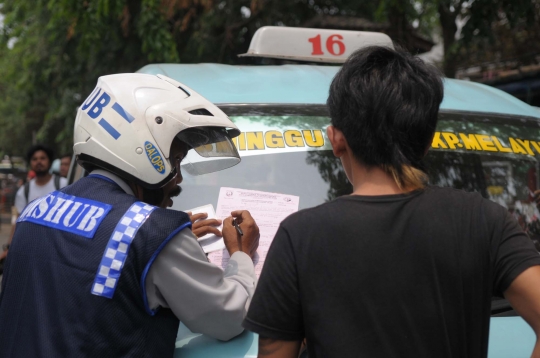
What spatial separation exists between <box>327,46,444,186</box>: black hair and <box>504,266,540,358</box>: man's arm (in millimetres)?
331

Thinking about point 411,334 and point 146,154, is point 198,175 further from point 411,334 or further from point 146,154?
point 411,334

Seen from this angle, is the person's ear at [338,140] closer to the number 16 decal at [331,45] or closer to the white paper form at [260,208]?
the white paper form at [260,208]

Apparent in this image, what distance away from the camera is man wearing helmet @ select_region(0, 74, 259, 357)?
1845 millimetres

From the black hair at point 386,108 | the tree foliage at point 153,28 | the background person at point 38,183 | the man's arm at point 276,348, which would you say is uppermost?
the black hair at point 386,108

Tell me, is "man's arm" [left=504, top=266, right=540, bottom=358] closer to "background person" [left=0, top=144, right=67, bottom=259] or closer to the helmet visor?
the helmet visor

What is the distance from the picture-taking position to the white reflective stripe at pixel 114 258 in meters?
1.83

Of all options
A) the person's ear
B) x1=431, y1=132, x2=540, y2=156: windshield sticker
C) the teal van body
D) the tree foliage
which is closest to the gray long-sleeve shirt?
the person's ear

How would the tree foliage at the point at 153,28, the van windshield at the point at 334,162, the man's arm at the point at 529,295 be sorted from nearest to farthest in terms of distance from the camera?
the man's arm at the point at 529,295, the van windshield at the point at 334,162, the tree foliage at the point at 153,28

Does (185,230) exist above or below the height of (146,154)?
below

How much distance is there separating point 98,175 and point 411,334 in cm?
106

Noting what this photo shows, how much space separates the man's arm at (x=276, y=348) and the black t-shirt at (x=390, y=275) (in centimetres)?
2

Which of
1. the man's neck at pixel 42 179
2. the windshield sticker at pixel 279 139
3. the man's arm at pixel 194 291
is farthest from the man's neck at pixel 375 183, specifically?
the man's neck at pixel 42 179

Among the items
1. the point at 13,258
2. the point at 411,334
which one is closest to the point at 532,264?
the point at 411,334

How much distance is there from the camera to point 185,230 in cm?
194
